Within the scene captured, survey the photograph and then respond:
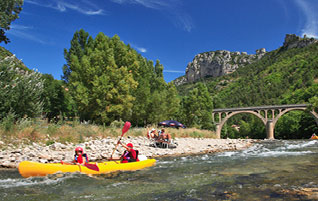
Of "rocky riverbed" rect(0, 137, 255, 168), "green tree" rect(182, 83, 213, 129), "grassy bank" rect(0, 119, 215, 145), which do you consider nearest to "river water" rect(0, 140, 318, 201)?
"rocky riverbed" rect(0, 137, 255, 168)

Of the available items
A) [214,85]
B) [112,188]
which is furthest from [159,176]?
[214,85]

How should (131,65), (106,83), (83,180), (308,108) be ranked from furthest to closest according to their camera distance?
(308,108) → (131,65) → (106,83) → (83,180)

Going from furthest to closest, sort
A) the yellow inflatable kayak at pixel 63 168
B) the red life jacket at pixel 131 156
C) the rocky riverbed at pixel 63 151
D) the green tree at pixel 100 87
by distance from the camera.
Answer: the green tree at pixel 100 87 → the red life jacket at pixel 131 156 → the rocky riverbed at pixel 63 151 → the yellow inflatable kayak at pixel 63 168

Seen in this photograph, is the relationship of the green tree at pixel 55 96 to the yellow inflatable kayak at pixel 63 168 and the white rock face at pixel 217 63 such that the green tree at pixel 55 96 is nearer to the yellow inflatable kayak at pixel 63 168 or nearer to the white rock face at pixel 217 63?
the yellow inflatable kayak at pixel 63 168

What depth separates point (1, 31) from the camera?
1066 centimetres

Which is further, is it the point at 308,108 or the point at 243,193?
the point at 308,108

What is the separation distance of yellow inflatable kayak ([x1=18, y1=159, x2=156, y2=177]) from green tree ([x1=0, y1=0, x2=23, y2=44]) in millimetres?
7708

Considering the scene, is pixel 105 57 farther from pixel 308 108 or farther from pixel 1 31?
pixel 308 108

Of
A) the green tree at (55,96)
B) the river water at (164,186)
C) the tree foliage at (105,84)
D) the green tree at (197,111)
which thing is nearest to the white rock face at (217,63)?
the green tree at (197,111)

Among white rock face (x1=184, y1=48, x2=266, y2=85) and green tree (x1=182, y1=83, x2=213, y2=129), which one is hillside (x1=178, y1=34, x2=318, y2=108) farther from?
white rock face (x1=184, y1=48, x2=266, y2=85)

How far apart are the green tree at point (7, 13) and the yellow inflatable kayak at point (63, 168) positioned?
25.3 ft

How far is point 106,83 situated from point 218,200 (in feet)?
43.8

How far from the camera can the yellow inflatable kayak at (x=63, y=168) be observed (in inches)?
225

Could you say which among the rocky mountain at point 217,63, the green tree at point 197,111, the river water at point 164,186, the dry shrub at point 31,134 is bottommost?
the river water at point 164,186
